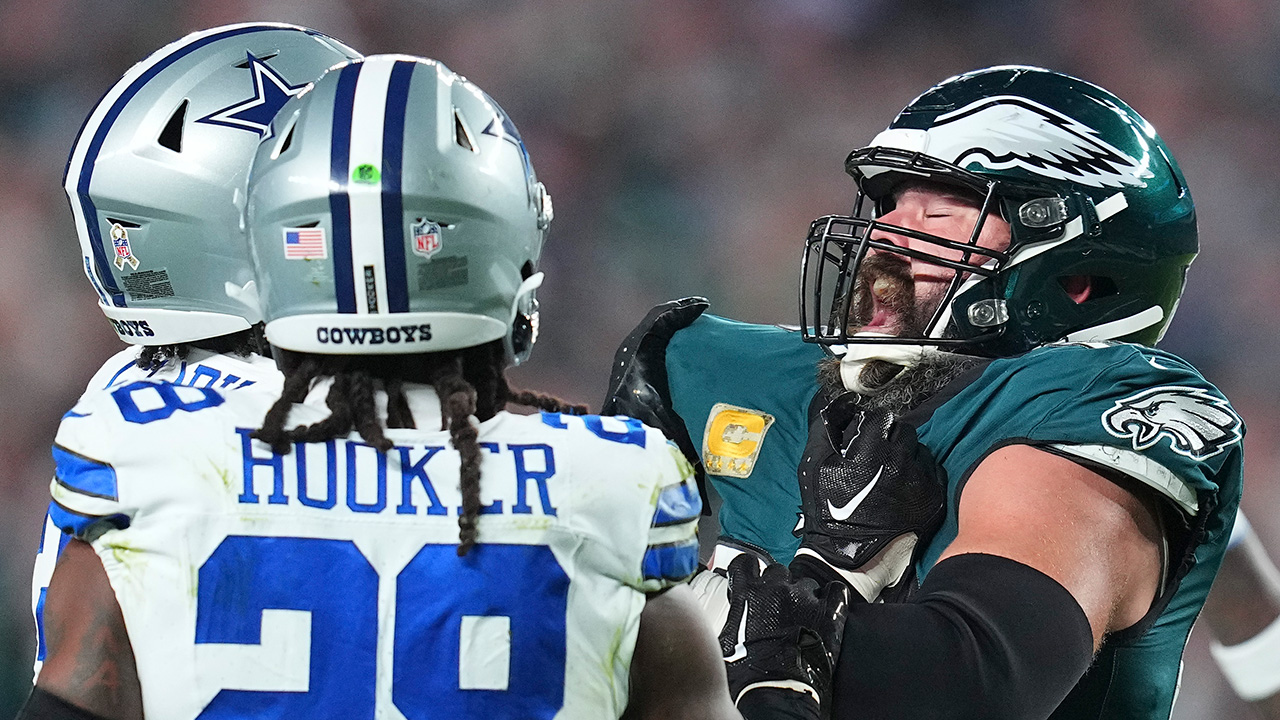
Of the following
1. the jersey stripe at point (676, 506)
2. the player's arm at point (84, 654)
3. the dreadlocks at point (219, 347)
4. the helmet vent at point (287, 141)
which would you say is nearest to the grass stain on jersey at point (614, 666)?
the jersey stripe at point (676, 506)

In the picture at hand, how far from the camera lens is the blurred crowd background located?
4.62 meters

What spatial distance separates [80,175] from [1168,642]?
1934 mm

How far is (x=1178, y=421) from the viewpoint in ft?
6.29

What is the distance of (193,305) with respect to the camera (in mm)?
2129

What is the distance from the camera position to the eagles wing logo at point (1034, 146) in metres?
2.28

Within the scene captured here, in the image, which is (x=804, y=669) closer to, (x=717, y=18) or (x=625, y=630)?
(x=625, y=630)

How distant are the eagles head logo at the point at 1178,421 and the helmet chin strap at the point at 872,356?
0.45 meters

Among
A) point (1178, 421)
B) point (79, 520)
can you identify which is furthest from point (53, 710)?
point (1178, 421)

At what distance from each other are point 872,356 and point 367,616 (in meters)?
1.30

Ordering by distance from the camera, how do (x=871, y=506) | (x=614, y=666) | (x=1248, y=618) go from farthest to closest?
(x=1248, y=618)
(x=871, y=506)
(x=614, y=666)

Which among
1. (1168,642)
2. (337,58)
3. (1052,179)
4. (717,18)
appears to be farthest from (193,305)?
(717,18)

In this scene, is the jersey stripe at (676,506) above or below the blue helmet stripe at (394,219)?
below

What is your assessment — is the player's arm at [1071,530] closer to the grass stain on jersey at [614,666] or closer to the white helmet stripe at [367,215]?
the grass stain on jersey at [614,666]

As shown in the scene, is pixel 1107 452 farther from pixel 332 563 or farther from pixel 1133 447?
pixel 332 563
